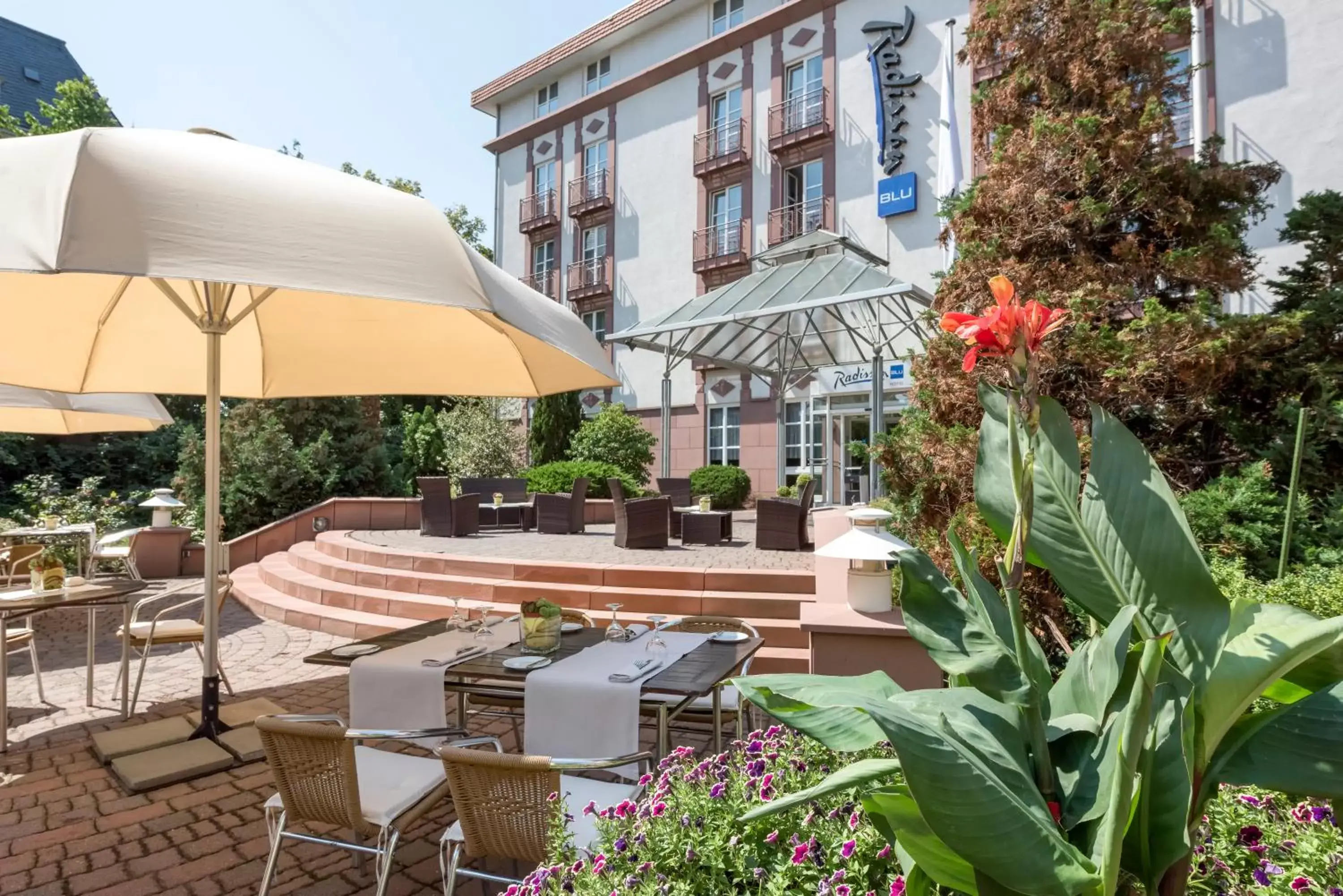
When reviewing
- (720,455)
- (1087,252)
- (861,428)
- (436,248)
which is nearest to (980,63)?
(1087,252)

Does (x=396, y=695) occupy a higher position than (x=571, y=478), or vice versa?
(x=571, y=478)

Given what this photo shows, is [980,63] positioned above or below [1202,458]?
above

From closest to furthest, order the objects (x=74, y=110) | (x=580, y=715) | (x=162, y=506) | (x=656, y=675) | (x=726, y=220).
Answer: (x=580, y=715) → (x=656, y=675) → (x=162, y=506) → (x=74, y=110) → (x=726, y=220)

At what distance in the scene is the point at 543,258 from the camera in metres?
22.5

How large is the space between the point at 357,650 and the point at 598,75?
21259 millimetres

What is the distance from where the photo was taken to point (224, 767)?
4.00m

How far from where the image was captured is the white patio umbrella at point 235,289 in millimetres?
2078

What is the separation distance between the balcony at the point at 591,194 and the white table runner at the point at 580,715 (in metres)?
18.7

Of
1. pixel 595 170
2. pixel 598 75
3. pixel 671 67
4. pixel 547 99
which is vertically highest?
pixel 598 75

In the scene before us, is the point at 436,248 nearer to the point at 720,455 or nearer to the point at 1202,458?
the point at 1202,458

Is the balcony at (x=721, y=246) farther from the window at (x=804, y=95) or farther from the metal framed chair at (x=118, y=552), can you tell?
the metal framed chair at (x=118, y=552)

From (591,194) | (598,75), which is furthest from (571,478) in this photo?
(598,75)

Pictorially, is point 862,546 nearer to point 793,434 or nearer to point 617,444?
point 617,444

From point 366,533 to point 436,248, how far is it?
9528 mm
